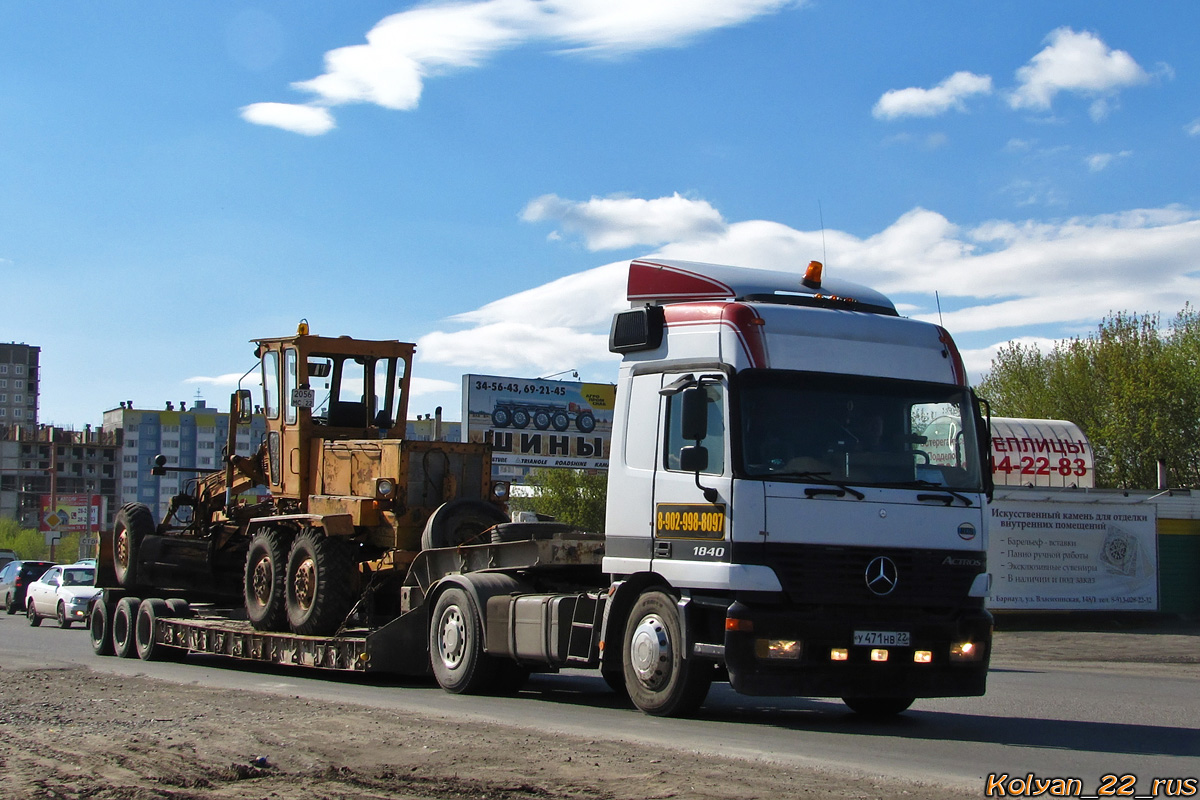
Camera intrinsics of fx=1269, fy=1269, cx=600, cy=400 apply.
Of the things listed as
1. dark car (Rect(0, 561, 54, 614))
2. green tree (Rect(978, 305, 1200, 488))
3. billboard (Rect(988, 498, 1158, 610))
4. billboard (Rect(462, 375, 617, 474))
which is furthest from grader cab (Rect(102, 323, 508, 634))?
green tree (Rect(978, 305, 1200, 488))

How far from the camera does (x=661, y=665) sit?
398 inches

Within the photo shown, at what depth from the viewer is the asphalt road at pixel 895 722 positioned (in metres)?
8.24

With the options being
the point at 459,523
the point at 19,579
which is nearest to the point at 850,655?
the point at 459,523

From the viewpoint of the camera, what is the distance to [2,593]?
38156 millimetres

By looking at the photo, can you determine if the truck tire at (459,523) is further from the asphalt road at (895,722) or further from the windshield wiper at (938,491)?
the windshield wiper at (938,491)

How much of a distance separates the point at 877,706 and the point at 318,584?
257 inches

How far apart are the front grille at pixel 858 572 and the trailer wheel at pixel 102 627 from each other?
12769mm

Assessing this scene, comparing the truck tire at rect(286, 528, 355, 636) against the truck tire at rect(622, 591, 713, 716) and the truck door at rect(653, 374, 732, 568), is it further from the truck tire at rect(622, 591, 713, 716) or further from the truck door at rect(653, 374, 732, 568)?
the truck door at rect(653, 374, 732, 568)

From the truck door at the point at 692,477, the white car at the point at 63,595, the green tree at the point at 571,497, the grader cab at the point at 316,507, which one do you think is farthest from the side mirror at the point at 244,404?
the green tree at the point at 571,497

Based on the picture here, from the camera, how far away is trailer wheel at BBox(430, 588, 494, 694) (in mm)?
12312

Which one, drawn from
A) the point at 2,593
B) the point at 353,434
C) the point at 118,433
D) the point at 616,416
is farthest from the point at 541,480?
the point at 118,433

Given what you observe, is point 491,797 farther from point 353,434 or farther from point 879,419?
point 353,434

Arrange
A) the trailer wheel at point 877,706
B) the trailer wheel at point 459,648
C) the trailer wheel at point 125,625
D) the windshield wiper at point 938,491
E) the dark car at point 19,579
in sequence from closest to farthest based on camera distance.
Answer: the windshield wiper at point 938,491, the trailer wheel at point 877,706, the trailer wheel at point 459,648, the trailer wheel at point 125,625, the dark car at point 19,579

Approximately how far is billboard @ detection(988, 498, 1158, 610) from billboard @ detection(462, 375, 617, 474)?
19.3m
